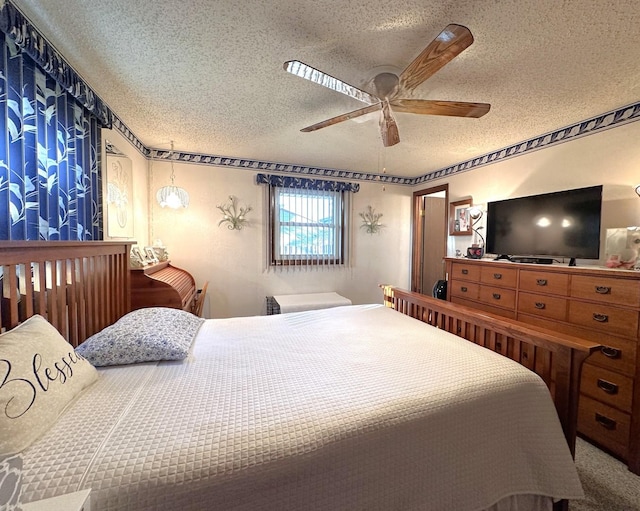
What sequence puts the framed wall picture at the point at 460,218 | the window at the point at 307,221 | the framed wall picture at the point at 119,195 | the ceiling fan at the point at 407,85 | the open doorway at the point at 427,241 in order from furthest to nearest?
the open doorway at the point at 427,241 → the window at the point at 307,221 → the framed wall picture at the point at 460,218 → the framed wall picture at the point at 119,195 → the ceiling fan at the point at 407,85

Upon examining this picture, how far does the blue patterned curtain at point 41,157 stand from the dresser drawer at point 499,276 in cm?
326

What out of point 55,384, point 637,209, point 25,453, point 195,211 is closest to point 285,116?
point 195,211

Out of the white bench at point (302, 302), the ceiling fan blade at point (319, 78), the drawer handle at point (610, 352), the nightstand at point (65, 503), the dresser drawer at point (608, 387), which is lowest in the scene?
the dresser drawer at point (608, 387)

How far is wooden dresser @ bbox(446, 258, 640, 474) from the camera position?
162cm

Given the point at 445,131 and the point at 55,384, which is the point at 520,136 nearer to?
the point at 445,131

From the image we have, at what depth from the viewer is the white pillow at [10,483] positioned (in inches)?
19.3

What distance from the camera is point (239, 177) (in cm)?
351

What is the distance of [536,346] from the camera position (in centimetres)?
136

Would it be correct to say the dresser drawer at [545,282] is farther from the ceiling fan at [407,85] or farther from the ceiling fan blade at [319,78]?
the ceiling fan blade at [319,78]

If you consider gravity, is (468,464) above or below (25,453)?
below

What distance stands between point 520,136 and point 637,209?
1117 mm

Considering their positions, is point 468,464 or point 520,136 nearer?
point 468,464

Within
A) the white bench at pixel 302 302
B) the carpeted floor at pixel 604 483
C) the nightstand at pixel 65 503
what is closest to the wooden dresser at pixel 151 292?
the white bench at pixel 302 302

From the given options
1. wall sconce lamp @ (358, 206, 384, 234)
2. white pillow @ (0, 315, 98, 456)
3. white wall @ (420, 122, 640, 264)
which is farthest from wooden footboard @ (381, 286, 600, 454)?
wall sconce lamp @ (358, 206, 384, 234)
